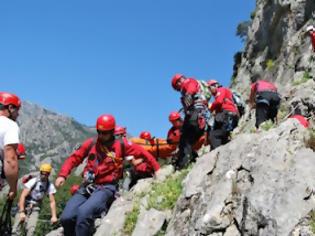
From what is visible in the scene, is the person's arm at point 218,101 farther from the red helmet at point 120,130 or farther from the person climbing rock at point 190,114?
the red helmet at point 120,130

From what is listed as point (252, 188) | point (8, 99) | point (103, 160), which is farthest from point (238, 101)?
point (8, 99)

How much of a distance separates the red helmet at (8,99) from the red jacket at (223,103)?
560 cm

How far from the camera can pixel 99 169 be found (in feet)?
37.0

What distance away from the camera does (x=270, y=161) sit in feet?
25.9

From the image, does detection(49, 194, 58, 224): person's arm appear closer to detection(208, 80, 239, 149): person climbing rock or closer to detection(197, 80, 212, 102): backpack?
detection(208, 80, 239, 149): person climbing rock

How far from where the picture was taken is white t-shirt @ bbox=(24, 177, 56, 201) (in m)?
13.9

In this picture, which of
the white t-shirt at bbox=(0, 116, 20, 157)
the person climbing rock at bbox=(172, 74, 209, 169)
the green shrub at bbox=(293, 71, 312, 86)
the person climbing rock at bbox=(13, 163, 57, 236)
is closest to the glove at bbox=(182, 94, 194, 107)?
the person climbing rock at bbox=(172, 74, 209, 169)

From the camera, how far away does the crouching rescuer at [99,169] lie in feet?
35.8

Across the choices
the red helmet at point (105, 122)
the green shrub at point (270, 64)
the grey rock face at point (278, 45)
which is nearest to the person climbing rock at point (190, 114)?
the red helmet at point (105, 122)

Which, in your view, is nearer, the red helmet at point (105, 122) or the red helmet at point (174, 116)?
the red helmet at point (105, 122)

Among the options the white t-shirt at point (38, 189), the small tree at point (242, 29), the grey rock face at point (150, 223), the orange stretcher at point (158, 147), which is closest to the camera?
the grey rock face at point (150, 223)

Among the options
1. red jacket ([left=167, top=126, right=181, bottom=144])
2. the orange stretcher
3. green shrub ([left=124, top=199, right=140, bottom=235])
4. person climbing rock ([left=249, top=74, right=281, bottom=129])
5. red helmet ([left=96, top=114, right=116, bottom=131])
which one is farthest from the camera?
the orange stretcher

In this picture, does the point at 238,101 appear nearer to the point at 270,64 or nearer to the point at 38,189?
the point at 38,189

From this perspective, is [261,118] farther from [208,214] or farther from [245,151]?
[208,214]
